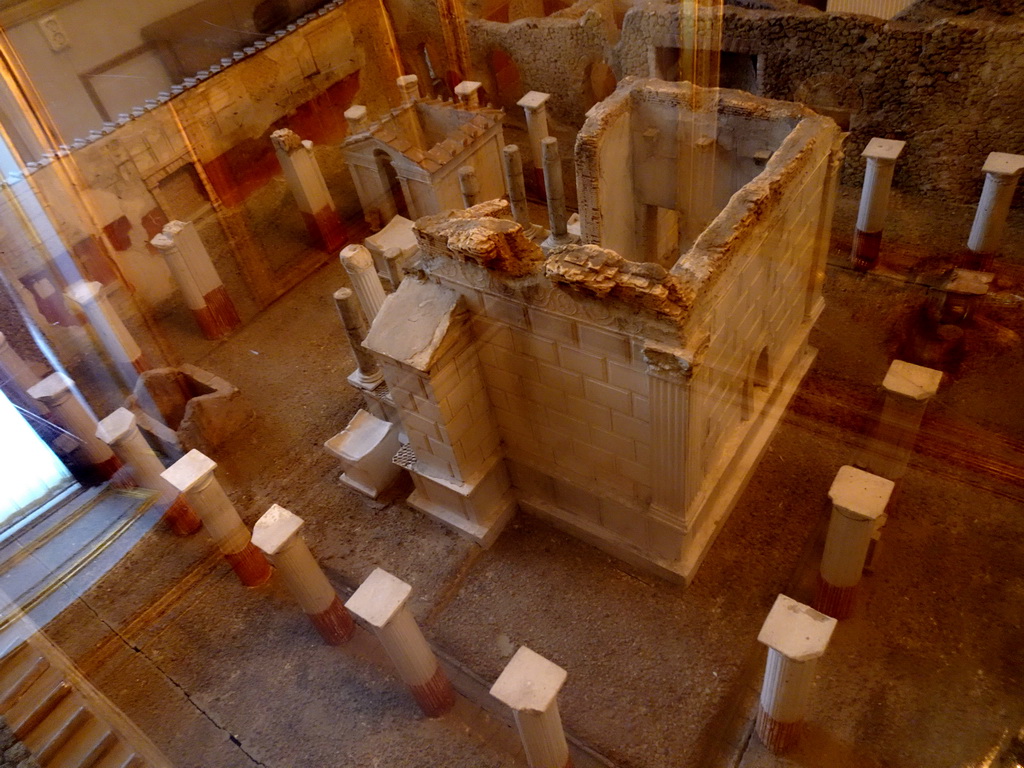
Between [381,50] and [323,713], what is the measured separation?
953cm

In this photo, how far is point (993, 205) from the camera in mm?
7770

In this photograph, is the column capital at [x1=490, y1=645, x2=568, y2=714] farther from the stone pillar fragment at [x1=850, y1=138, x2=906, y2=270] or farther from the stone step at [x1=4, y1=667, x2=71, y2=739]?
the stone pillar fragment at [x1=850, y1=138, x2=906, y2=270]

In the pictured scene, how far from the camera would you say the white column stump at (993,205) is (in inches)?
296

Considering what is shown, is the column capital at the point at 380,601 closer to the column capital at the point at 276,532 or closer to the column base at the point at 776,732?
the column capital at the point at 276,532

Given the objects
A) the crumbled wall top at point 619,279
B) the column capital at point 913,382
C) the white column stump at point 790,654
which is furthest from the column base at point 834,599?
the crumbled wall top at point 619,279

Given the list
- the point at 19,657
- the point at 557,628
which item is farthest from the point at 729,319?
the point at 19,657

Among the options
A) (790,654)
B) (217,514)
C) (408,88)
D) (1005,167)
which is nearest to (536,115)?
(408,88)

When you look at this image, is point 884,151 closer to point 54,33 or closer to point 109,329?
point 109,329

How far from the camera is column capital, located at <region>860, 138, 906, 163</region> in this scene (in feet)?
25.1

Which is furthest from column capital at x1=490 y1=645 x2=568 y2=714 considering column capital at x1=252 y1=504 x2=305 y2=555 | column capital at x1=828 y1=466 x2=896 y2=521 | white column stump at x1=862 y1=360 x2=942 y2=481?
white column stump at x1=862 y1=360 x2=942 y2=481

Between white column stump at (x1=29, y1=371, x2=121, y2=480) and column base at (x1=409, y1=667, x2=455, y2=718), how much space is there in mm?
3719

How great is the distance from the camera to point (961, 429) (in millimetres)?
6855

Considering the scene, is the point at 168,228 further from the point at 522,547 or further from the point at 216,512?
the point at 522,547

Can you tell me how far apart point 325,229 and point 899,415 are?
7138mm
